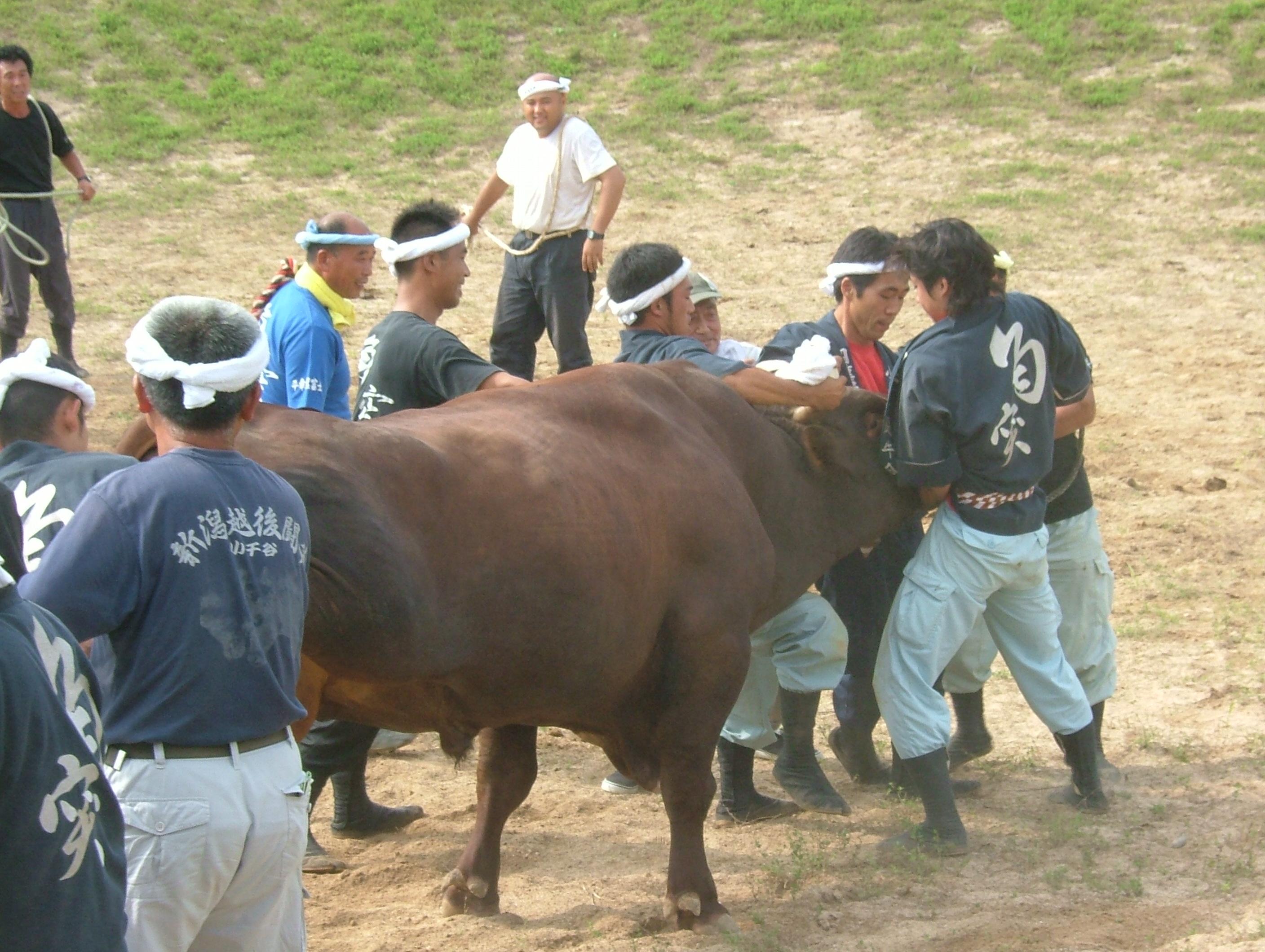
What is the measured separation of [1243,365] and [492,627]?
7855 mm

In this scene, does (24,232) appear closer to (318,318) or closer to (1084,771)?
(318,318)

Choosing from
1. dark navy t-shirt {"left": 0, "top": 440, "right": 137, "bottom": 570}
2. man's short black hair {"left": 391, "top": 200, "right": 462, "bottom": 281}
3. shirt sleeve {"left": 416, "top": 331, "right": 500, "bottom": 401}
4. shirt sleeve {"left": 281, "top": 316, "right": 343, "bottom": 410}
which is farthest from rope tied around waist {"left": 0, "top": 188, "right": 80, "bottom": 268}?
dark navy t-shirt {"left": 0, "top": 440, "right": 137, "bottom": 570}

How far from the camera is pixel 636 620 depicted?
4.22m

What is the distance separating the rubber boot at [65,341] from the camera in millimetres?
9883

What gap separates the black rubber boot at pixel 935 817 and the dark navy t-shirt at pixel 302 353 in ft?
7.47

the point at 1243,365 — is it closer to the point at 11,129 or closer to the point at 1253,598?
the point at 1253,598

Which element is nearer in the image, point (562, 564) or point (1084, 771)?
point (562, 564)

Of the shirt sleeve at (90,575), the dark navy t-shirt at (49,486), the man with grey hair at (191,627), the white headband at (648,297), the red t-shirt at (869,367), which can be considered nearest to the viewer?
the shirt sleeve at (90,575)

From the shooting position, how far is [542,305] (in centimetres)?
854

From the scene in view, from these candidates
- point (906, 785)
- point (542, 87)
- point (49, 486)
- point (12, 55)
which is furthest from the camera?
point (12, 55)

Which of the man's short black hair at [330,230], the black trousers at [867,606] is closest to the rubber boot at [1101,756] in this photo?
the black trousers at [867,606]

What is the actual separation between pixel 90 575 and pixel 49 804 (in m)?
0.48

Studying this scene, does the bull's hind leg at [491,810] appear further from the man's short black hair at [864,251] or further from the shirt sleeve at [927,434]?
the man's short black hair at [864,251]

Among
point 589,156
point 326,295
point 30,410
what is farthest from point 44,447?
point 589,156
